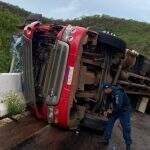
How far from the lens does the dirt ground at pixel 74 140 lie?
10.5 metres

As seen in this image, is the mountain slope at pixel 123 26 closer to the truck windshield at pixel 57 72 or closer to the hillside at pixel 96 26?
the hillside at pixel 96 26

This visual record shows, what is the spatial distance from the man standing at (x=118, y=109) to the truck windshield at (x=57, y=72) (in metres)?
0.95

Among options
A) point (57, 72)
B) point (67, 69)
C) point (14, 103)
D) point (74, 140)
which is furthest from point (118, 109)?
point (14, 103)

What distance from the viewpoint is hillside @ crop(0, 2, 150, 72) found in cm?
1821

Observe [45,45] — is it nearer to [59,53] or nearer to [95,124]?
[59,53]

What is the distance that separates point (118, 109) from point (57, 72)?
148 centimetres

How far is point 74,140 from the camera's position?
11.3 m

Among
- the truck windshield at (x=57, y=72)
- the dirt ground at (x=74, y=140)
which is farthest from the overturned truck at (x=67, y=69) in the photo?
the dirt ground at (x=74, y=140)

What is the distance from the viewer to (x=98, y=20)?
121 ft

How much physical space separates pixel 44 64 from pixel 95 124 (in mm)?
1710

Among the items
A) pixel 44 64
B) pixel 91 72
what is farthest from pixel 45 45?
pixel 91 72

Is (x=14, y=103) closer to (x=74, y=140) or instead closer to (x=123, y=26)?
(x=74, y=140)

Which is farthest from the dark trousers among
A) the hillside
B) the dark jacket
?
the hillside

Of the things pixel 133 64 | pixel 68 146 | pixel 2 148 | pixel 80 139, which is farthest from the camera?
pixel 133 64
